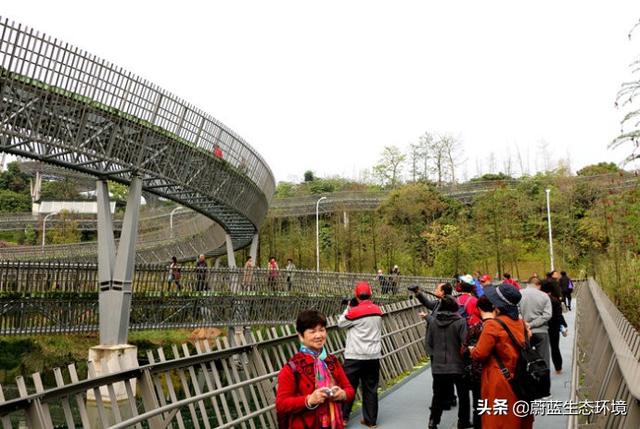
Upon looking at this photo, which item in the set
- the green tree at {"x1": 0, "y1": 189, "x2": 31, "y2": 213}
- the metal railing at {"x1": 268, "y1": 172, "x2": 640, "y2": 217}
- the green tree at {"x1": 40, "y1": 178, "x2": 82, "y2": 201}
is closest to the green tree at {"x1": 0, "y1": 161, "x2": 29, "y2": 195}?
the green tree at {"x1": 0, "y1": 189, "x2": 31, "y2": 213}

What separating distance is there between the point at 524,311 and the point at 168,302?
11.3 meters

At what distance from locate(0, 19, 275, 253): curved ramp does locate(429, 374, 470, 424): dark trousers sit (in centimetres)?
974

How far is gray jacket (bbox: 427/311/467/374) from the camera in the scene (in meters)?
6.69

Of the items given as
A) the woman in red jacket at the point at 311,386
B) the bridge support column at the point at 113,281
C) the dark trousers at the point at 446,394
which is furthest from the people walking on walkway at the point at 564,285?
the woman in red jacket at the point at 311,386

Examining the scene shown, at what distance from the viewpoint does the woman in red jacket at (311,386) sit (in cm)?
380

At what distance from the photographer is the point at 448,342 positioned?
678cm

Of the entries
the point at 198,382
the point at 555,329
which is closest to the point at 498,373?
the point at 198,382

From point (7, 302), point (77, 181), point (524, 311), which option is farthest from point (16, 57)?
point (77, 181)

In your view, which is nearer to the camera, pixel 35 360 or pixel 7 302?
pixel 7 302

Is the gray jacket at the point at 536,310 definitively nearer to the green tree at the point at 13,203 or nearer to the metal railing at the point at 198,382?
the metal railing at the point at 198,382

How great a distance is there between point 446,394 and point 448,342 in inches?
23.5

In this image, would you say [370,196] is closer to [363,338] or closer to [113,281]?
[113,281]

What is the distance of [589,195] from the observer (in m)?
60.3

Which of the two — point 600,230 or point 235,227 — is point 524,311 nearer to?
point 235,227
